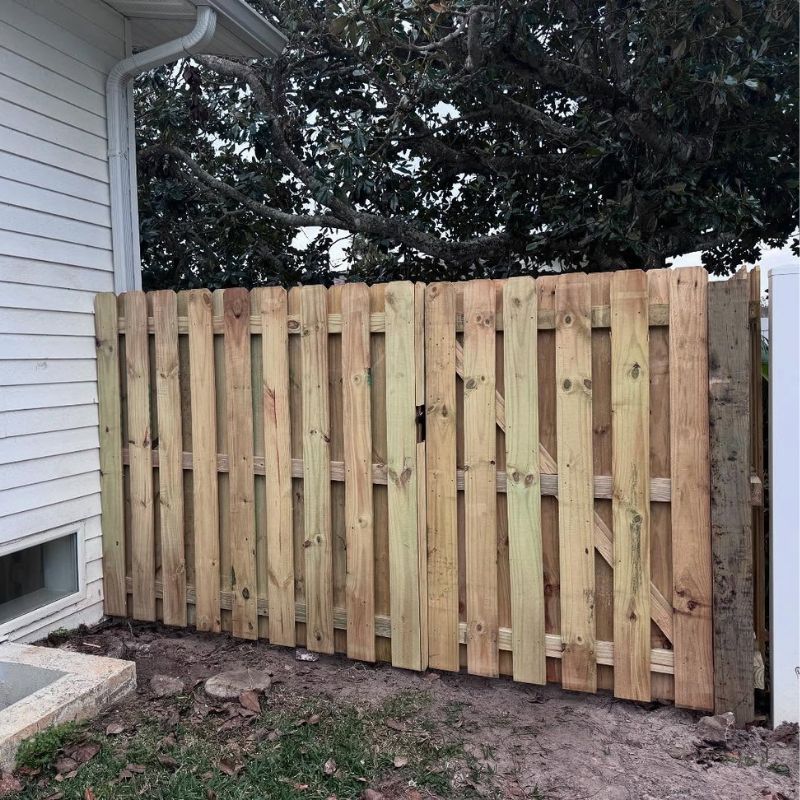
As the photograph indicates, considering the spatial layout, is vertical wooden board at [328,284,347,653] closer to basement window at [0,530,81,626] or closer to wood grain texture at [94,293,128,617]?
wood grain texture at [94,293,128,617]

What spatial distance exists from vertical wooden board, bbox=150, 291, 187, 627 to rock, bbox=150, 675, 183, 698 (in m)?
0.67

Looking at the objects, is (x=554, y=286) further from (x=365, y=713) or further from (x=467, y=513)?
(x=365, y=713)

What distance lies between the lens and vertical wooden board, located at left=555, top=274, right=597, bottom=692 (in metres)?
2.92

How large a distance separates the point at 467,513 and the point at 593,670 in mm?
845

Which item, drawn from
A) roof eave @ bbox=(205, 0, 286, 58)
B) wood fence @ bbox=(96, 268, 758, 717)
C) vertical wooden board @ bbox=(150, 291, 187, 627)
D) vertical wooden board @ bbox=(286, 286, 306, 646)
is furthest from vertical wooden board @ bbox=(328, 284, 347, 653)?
roof eave @ bbox=(205, 0, 286, 58)

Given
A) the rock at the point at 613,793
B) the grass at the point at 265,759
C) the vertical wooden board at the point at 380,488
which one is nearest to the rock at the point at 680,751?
the rock at the point at 613,793

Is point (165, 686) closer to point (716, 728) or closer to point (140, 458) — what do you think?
point (140, 458)

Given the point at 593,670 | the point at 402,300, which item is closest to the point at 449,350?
the point at 402,300

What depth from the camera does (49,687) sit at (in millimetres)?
2826

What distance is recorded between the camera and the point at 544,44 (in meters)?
6.05

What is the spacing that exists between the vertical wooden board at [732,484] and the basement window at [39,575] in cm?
326

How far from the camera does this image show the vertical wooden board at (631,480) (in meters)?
2.84

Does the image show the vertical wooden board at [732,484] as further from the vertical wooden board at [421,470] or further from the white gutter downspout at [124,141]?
the white gutter downspout at [124,141]

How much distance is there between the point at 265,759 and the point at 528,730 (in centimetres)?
104
